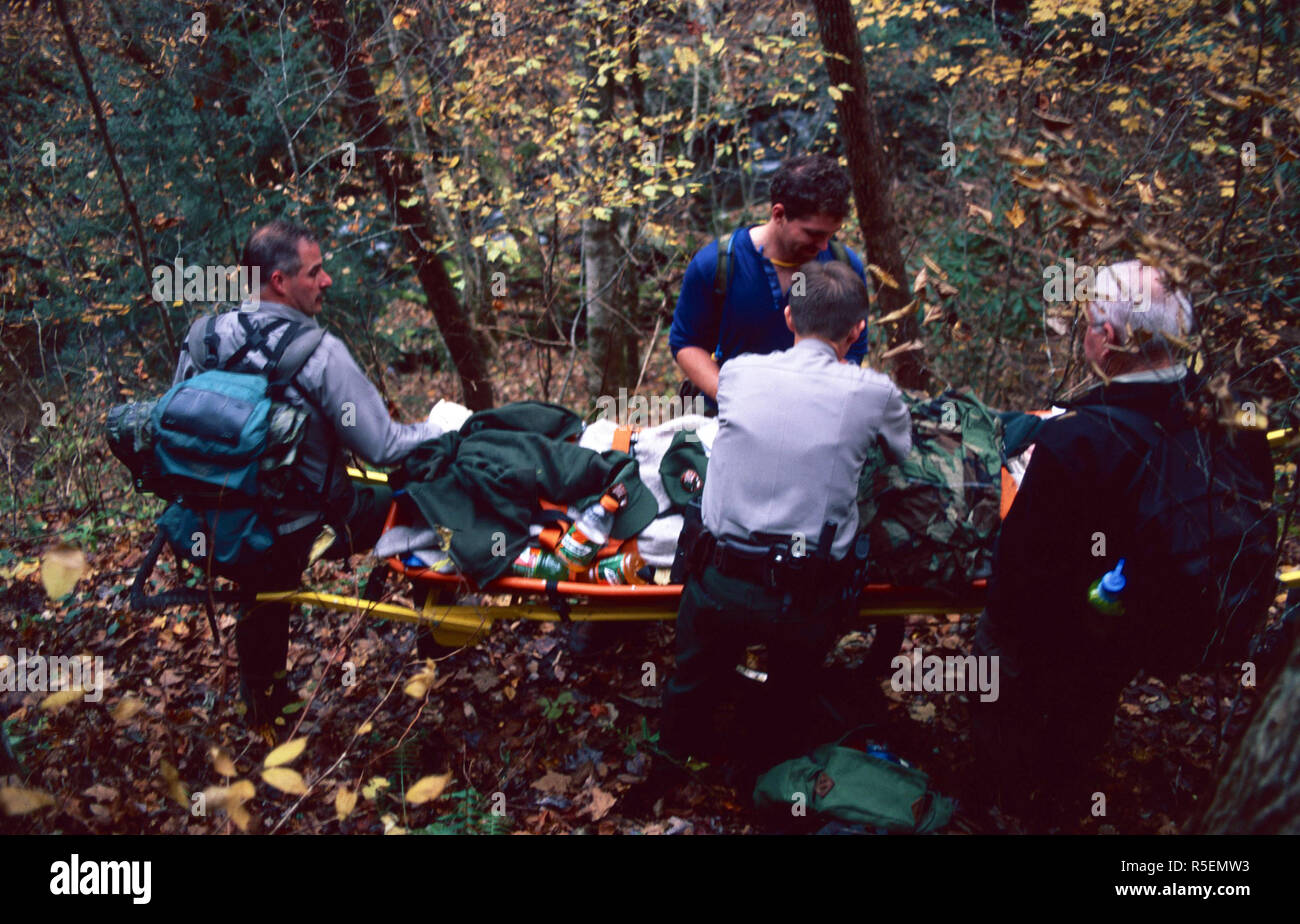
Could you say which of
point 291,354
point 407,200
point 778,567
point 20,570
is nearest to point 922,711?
point 778,567

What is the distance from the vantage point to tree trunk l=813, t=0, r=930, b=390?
4406mm

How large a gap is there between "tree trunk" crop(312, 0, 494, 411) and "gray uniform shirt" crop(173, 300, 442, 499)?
284 centimetres

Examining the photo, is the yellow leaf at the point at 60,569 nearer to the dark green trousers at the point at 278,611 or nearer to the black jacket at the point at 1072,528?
the dark green trousers at the point at 278,611

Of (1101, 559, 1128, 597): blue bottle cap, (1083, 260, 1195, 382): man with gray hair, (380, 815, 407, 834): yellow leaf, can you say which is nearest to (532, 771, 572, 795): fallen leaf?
(380, 815, 407, 834): yellow leaf

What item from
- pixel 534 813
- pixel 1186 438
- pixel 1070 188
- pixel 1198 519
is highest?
pixel 1070 188

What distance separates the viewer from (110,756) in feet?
10.6

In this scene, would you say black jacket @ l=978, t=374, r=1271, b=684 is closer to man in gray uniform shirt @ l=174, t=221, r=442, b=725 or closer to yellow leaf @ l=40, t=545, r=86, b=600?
man in gray uniform shirt @ l=174, t=221, r=442, b=725

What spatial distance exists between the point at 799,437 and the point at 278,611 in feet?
7.24

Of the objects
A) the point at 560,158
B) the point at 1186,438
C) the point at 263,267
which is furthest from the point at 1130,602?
the point at 560,158

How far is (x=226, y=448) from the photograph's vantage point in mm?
2740

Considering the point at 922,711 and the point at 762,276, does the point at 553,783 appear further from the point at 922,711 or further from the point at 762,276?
the point at 762,276

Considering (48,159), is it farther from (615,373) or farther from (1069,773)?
(1069,773)
